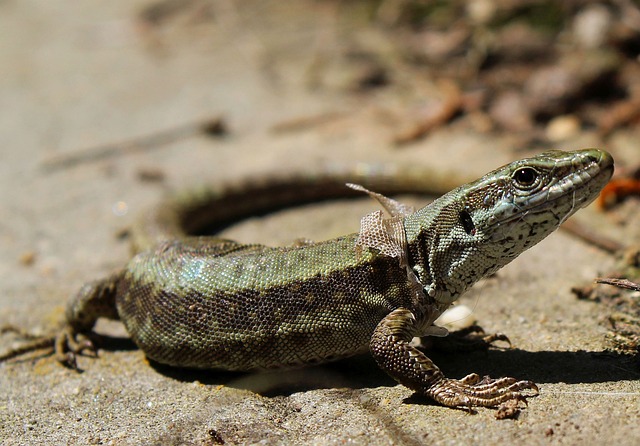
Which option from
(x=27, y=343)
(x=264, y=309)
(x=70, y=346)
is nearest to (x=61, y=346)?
(x=70, y=346)

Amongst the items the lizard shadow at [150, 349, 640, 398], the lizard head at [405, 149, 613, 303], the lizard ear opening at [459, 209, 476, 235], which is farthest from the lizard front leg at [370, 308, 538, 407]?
the lizard ear opening at [459, 209, 476, 235]

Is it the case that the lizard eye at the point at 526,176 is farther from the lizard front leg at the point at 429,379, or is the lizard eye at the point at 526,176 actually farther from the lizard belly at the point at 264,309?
the lizard front leg at the point at 429,379

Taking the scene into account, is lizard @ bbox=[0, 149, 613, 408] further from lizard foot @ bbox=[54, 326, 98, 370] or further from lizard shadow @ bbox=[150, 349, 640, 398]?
lizard foot @ bbox=[54, 326, 98, 370]

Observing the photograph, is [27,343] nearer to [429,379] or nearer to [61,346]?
[61,346]

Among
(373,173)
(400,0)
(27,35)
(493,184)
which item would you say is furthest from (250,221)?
(27,35)

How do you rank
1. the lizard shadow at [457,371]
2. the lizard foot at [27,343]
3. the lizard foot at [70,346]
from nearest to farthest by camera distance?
the lizard shadow at [457,371] < the lizard foot at [70,346] < the lizard foot at [27,343]

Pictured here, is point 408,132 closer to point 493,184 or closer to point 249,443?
point 493,184

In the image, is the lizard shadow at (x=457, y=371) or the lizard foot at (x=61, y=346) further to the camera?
the lizard foot at (x=61, y=346)

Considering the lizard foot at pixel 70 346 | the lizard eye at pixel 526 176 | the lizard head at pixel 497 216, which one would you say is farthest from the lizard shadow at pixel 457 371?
the lizard eye at pixel 526 176
